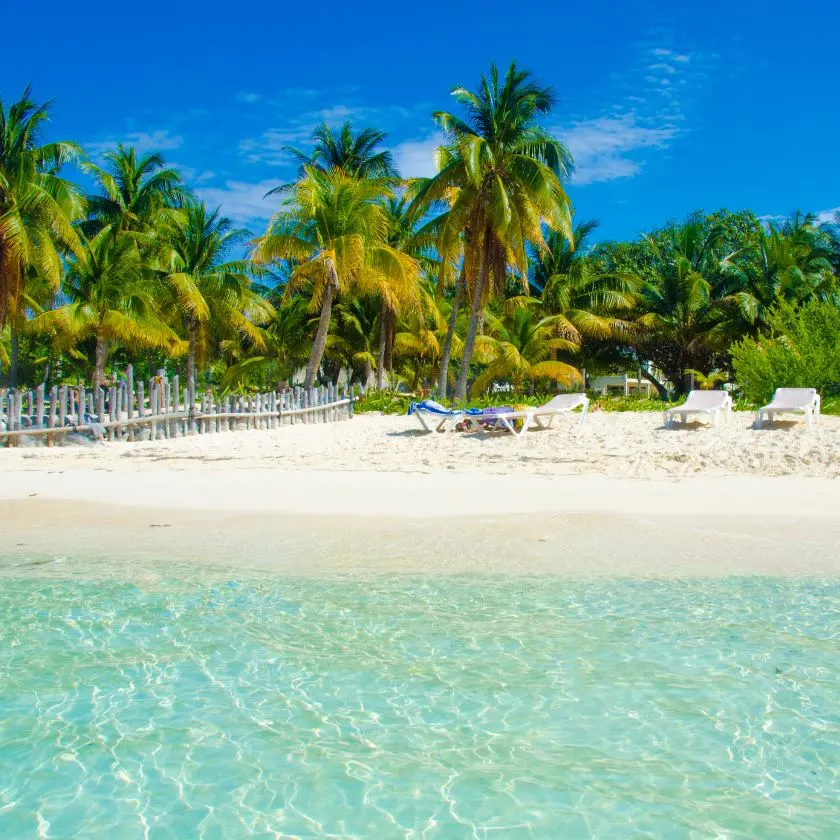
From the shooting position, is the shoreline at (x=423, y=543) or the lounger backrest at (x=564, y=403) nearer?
the shoreline at (x=423, y=543)

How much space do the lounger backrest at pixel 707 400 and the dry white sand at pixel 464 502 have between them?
1.87ft

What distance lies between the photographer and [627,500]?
Result: 29.5 feet

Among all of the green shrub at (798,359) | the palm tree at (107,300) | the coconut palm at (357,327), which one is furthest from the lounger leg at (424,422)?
the coconut palm at (357,327)

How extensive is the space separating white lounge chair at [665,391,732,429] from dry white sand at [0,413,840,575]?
34 centimetres

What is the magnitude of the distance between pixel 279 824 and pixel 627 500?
6845mm

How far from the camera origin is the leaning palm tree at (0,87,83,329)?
728 inches

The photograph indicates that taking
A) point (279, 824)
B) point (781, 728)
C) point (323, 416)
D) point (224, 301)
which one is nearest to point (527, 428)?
point (323, 416)

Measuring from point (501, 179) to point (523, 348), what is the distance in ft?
25.8

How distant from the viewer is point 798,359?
1938cm

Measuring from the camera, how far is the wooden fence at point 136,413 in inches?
550

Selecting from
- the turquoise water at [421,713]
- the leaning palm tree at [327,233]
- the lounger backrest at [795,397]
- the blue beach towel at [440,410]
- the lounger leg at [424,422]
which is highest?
the leaning palm tree at [327,233]

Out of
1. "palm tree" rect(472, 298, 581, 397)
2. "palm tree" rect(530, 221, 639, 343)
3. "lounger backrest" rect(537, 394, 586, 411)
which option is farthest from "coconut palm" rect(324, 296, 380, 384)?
"lounger backrest" rect(537, 394, 586, 411)

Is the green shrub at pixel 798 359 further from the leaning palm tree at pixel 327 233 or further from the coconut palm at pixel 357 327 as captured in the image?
the coconut palm at pixel 357 327

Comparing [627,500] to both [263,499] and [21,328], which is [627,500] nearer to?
[263,499]
